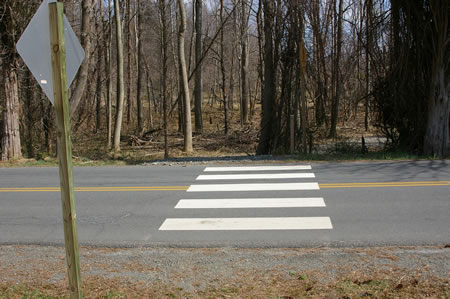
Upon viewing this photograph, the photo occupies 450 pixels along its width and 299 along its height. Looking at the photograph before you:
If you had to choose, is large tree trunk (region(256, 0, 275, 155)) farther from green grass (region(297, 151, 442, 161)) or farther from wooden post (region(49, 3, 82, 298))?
wooden post (region(49, 3, 82, 298))

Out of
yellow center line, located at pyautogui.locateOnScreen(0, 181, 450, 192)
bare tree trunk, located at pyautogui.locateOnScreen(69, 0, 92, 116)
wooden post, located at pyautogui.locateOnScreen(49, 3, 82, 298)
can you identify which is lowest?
yellow center line, located at pyautogui.locateOnScreen(0, 181, 450, 192)

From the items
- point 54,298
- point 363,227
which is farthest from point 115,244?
point 363,227

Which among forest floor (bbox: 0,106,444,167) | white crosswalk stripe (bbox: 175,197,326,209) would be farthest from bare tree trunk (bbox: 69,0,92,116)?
white crosswalk stripe (bbox: 175,197,326,209)

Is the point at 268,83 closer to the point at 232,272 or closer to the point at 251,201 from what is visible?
the point at 251,201

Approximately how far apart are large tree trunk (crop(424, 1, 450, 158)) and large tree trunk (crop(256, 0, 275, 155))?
263 inches

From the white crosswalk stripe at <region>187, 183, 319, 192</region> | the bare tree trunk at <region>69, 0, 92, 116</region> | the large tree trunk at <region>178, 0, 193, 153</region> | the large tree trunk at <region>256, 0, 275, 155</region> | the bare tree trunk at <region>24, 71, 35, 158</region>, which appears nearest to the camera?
the white crosswalk stripe at <region>187, 183, 319, 192</region>

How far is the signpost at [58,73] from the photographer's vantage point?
13.7 ft

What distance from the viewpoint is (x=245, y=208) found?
8461 mm

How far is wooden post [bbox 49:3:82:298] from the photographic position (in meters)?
4.17

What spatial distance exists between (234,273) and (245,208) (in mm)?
3009

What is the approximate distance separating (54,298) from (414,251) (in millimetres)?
4638

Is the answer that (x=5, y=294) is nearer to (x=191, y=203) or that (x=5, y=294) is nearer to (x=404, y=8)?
(x=191, y=203)

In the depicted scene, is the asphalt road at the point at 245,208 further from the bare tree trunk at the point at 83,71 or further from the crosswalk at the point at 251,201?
the bare tree trunk at the point at 83,71

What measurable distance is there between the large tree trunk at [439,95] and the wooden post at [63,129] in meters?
12.6
